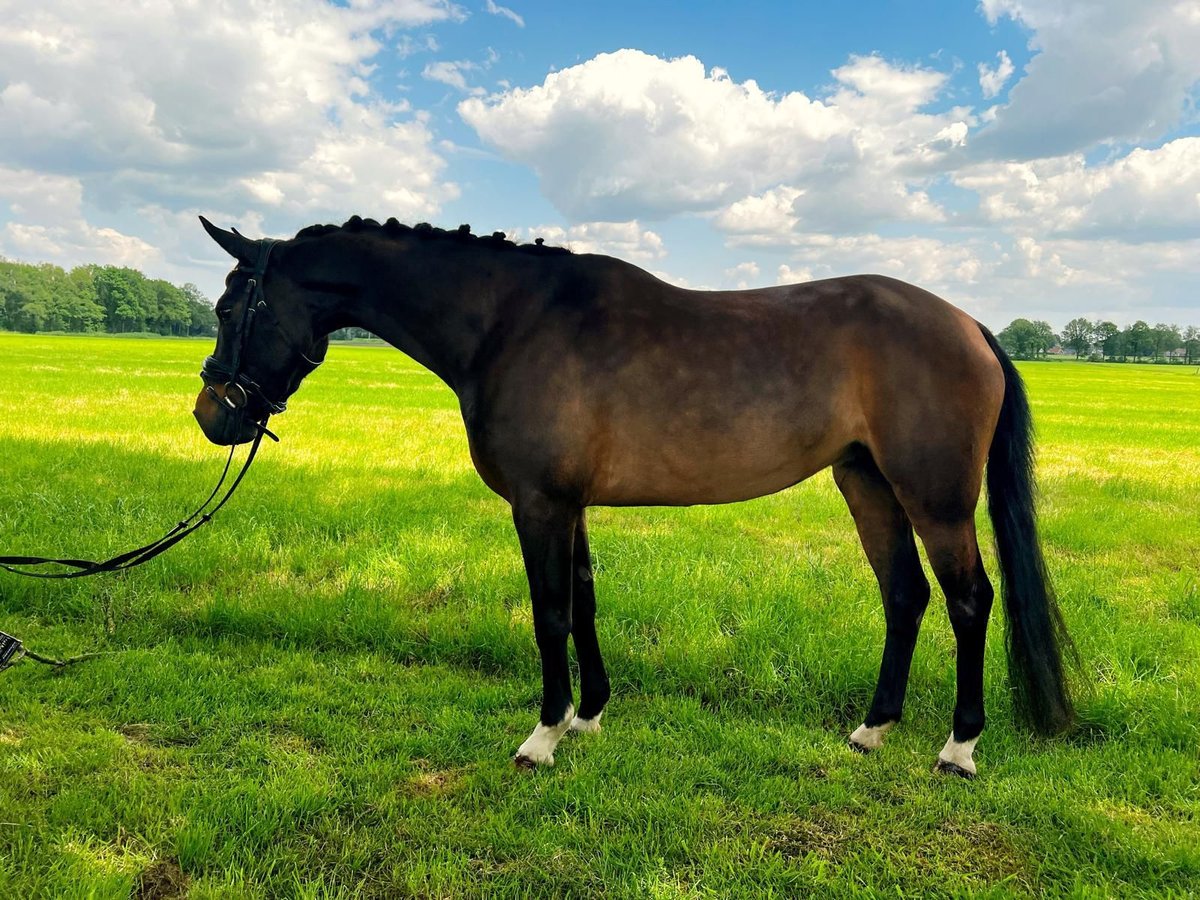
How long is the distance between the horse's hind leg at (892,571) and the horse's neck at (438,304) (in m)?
2.18

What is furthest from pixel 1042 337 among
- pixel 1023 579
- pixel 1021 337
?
pixel 1023 579

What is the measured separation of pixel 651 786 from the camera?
11.4ft

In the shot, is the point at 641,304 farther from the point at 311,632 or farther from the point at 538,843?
the point at 311,632

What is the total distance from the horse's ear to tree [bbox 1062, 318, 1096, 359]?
181789mm

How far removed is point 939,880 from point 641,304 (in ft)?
9.35

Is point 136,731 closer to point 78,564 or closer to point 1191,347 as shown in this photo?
point 78,564

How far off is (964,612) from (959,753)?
717mm

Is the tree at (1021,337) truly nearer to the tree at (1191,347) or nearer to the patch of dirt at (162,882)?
the tree at (1191,347)

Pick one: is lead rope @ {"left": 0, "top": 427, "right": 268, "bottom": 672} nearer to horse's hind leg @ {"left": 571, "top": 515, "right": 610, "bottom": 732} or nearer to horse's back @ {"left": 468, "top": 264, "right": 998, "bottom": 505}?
horse's back @ {"left": 468, "top": 264, "right": 998, "bottom": 505}

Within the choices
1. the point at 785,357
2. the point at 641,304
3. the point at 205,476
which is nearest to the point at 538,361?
the point at 641,304

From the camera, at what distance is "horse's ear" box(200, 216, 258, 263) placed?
151 inches

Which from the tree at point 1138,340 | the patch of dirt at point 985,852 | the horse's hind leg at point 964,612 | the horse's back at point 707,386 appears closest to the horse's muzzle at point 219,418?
the horse's back at point 707,386

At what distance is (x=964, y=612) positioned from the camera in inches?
146

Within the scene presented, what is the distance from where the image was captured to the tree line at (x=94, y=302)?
11438 centimetres
